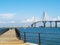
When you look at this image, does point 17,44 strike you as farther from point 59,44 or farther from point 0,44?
point 59,44

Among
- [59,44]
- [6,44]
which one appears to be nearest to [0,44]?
[6,44]

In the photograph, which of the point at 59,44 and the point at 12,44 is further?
Result: the point at 59,44

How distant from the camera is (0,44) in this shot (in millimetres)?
16234

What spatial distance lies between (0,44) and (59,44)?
60.3ft

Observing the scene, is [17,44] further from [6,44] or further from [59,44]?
[59,44]

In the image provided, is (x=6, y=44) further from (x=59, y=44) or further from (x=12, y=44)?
(x=59, y=44)

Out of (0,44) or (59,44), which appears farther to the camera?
(59,44)

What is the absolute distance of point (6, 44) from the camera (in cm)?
1638

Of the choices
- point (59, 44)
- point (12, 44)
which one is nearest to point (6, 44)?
point (12, 44)

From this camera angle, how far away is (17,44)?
644 inches

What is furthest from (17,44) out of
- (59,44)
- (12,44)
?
(59,44)

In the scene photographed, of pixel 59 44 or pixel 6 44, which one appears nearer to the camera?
pixel 6 44

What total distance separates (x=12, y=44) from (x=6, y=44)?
1.38 ft

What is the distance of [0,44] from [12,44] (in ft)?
2.75
